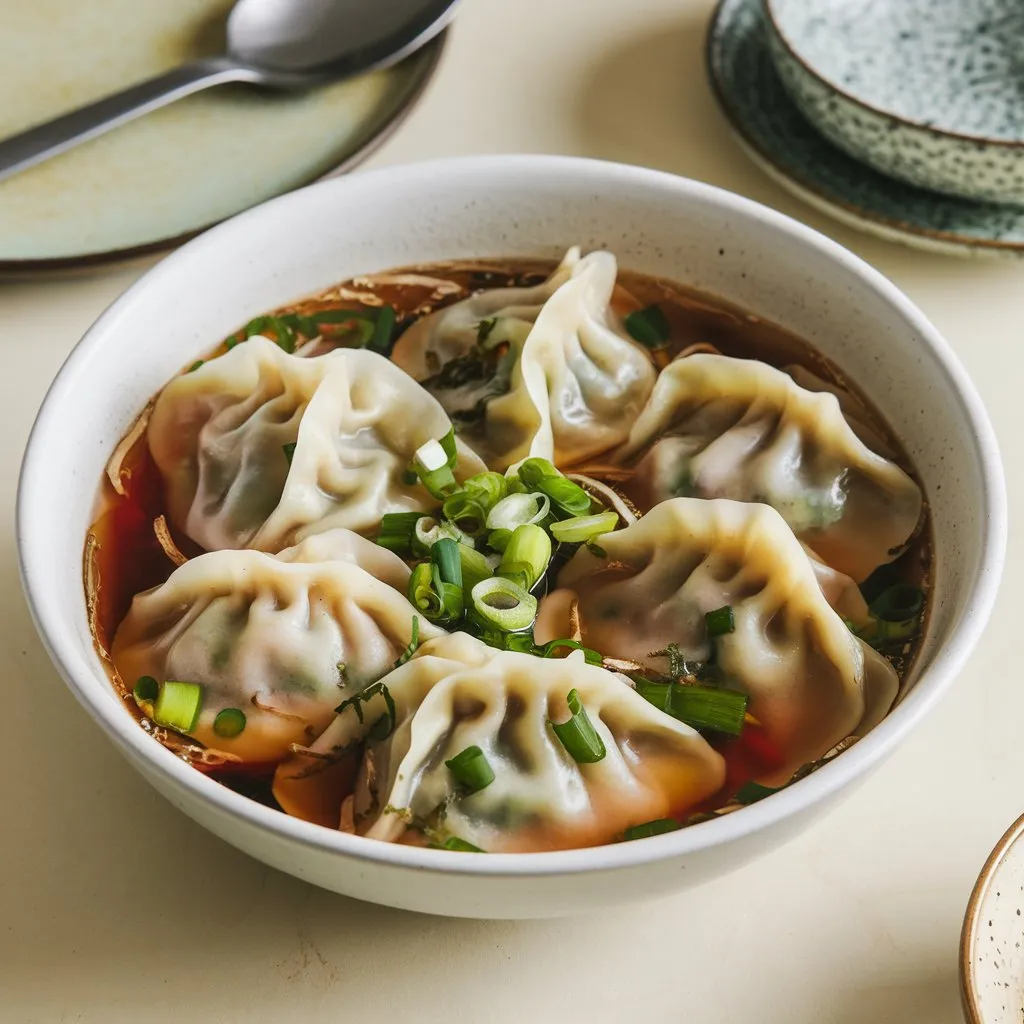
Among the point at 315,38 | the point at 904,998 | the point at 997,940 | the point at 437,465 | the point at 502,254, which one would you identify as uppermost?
the point at 315,38

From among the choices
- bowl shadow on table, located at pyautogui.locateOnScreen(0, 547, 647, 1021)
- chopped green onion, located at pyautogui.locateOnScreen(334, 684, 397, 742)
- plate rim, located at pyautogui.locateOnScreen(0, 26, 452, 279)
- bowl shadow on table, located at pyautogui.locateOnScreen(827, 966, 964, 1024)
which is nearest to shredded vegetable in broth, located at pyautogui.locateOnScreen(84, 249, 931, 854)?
chopped green onion, located at pyautogui.locateOnScreen(334, 684, 397, 742)

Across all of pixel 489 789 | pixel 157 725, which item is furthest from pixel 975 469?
pixel 157 725

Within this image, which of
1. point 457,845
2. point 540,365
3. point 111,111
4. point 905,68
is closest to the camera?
point 457,845

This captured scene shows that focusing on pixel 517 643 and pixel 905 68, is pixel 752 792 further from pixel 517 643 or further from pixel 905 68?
pixel 905 68

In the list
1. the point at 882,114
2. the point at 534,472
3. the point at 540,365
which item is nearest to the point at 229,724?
the point at 534,472

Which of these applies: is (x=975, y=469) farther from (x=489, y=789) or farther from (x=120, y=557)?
(x=120, y=557)

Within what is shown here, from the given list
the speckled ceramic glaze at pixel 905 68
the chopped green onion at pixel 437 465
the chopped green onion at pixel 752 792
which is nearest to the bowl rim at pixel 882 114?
the speckled ceramic glaze at pixel 905 68
